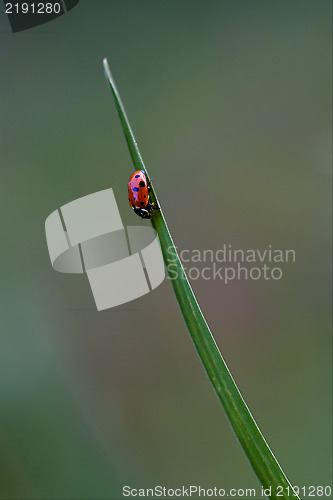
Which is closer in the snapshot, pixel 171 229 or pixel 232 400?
pixel 232 400

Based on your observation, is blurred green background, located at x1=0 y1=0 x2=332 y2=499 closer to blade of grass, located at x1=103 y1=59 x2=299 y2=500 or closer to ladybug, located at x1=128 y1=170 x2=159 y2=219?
ladybug, located at x1=128 y1=170 x2=159 y2=219

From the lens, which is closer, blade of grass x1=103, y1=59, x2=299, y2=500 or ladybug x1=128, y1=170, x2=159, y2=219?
blade of grass x1=103, y1=59, x2=299, y2=500

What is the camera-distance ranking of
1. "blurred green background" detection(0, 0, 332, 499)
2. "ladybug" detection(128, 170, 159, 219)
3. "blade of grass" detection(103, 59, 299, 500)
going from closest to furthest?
"blade of grass" detection(103, 59, 299, 500)
"ladybug" detection(128, 170, 159, 219)
"blurred green background" detection(0, 0, 332, 499)

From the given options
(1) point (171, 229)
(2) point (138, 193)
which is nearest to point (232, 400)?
(2) point (138, 193)

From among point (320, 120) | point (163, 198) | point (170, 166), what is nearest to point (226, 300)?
point (163, 198)

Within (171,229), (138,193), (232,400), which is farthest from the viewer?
(171,229)

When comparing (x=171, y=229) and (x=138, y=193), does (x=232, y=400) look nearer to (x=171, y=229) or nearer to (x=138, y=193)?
(x=138, y=193)

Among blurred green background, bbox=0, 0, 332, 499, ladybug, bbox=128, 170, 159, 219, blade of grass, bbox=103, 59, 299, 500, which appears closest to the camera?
blade of grass, bbox=103, 59, 299, 500

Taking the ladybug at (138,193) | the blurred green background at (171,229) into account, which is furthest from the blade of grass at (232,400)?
the blurred green background at (171,229)

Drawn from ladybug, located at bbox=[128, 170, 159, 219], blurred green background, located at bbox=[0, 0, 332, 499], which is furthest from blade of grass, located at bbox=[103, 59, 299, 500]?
blurred green background, located at bbox=[0, 0, 332, 499]
